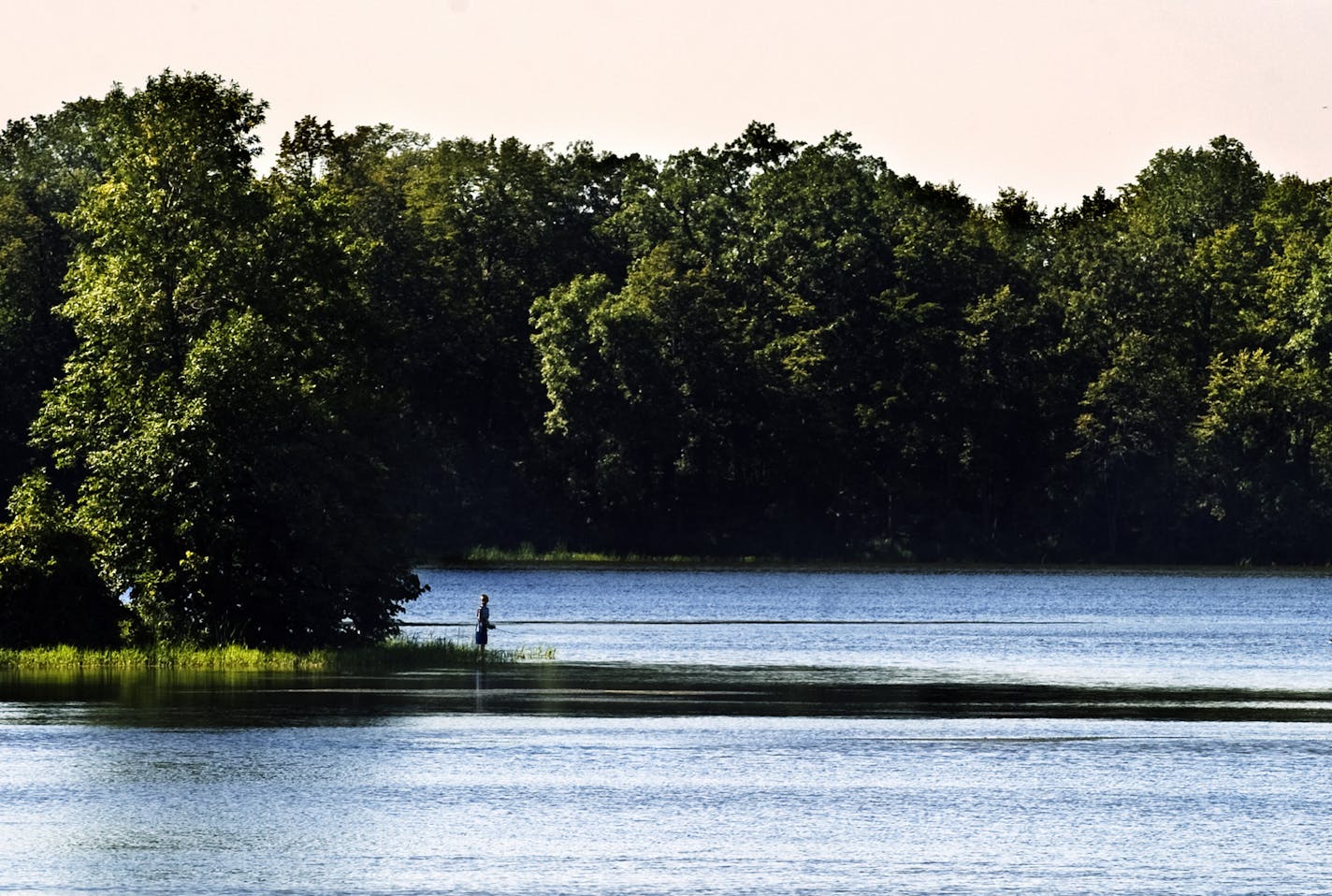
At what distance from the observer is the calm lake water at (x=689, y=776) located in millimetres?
27328

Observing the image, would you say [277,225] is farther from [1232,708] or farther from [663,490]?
[663,490]

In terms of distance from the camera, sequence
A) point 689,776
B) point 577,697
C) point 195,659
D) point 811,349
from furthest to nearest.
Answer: point 811,349
point 195,659
point 577,697
point 689,776

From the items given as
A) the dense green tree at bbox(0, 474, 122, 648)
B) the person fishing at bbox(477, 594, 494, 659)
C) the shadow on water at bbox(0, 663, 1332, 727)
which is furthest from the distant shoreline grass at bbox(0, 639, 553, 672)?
the person fishing at bbox(477, 594, 494, 659)

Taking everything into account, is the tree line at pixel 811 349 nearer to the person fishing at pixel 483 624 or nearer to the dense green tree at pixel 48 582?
the dense green tree at pixel 48 582

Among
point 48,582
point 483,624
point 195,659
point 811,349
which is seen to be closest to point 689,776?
point 483,624

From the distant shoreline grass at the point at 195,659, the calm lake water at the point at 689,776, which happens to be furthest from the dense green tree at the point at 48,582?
the calm lake water at the point at 689,776

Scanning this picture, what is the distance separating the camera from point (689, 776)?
36031mm

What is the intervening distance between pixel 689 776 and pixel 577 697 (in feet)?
47.7

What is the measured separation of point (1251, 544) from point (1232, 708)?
3569 inches

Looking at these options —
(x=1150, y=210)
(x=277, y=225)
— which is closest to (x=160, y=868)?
(x=277, y=225)

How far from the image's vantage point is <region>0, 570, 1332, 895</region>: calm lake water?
27328mm

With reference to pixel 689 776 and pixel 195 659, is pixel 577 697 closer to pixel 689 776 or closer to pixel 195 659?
pixel 195 659

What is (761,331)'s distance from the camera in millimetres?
144250

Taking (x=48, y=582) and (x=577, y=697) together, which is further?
(x=48, y=582)
